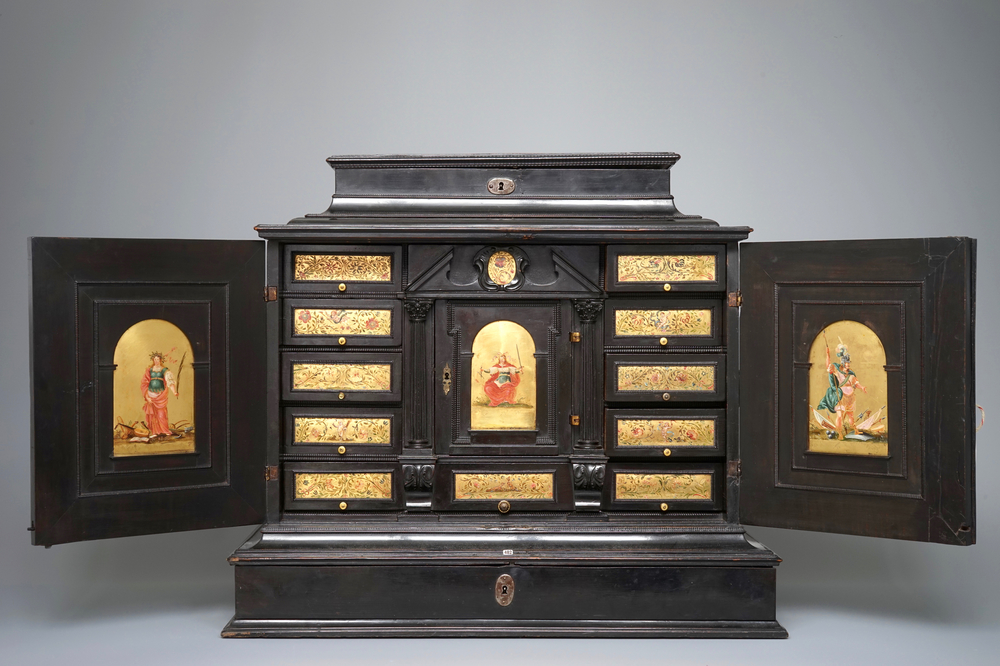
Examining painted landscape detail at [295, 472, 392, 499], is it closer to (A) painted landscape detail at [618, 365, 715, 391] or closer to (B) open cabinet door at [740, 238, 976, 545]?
(A) painted landscape detail at [618, 365, 715, 391]

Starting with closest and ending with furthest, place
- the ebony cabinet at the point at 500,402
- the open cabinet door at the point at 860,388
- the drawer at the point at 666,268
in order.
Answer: the open cabinet door at the point at 860,388 → the ebony cabinet at the point at 500,402 → the drawer at the point at 666,268

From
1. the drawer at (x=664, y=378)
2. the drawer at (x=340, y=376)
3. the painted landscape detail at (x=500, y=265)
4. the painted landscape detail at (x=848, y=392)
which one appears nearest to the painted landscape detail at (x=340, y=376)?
the drawer at (x=340, y=376)

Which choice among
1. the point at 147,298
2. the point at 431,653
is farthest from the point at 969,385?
the point at 147,298

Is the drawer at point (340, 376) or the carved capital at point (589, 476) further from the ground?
the drawer at point (340, 376)

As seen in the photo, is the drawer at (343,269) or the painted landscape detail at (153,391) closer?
the painted landscape detail at (153,391)

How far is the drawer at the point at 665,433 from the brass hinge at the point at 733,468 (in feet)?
0.20

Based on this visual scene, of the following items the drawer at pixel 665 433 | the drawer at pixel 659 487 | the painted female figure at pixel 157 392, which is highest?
the painted female figure at pixel 157 392

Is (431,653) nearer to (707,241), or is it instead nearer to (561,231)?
(561,231)

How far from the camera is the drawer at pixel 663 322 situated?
4422mm

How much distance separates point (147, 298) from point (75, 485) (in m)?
0.94

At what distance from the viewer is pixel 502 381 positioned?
4457 millimetres

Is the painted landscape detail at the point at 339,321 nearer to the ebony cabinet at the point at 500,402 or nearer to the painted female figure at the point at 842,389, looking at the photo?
the ebony cabinet at the point at 500,402

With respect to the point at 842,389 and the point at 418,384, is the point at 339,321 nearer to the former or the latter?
the point at 418,384

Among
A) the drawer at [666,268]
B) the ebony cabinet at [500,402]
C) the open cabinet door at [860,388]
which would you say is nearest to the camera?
the open cabinet door at [860,388]
